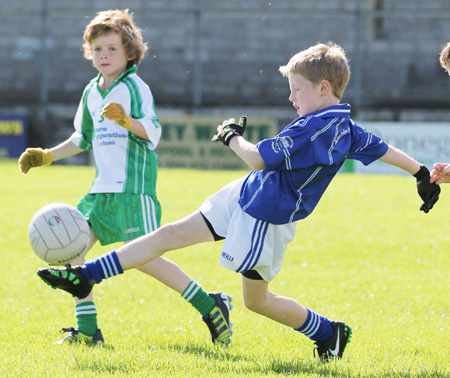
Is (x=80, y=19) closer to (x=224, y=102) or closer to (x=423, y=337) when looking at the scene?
(x=224, y=102)

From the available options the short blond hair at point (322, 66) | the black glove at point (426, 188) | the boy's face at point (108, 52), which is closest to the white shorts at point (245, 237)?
the short blond hair at point (322, 66)

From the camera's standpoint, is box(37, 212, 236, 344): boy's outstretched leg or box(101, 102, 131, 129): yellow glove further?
box(101, 102, 131, 129): yellow glove

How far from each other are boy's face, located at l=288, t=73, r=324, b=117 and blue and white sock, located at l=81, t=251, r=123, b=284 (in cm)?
116

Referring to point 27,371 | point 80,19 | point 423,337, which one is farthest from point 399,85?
point 27,371

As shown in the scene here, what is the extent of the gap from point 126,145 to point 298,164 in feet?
4.29

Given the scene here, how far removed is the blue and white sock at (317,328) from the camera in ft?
13.9

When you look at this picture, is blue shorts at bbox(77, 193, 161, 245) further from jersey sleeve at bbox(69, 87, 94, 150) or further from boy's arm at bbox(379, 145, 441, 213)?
boy's arm at bbox(379, 145, 441, 213)

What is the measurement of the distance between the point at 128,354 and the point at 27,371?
57 centimetres

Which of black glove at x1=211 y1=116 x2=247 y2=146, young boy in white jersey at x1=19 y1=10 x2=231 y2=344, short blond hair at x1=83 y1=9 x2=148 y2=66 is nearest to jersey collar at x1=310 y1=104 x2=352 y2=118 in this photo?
black glove at x1=211 y1=116 x2=247 y2=146

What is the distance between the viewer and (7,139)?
19.0m

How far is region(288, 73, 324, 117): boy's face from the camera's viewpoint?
3.92 m

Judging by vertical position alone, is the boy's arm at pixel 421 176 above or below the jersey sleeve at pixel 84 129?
below

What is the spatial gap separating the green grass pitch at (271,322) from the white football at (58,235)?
503 millimetres

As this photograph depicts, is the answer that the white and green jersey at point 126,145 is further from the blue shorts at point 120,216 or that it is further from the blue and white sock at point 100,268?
the blue and white sock at point 100,268
